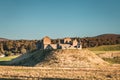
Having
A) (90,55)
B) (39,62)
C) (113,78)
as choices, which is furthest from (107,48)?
(113,78)

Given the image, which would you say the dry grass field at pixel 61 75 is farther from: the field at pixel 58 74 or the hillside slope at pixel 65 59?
the hillside slope at pixel 65 59

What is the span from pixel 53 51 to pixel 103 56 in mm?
21028

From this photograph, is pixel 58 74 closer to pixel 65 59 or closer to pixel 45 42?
pixel 65 59

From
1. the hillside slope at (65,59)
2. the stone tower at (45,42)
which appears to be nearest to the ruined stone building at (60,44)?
the stone tower at (45,42)

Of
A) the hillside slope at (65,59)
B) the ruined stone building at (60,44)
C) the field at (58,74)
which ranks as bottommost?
the field at (58,74)

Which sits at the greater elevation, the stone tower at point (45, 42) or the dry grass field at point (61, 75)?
the stone tower at point (45, 42)

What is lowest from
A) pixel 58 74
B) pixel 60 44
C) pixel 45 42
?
pixel 58 74

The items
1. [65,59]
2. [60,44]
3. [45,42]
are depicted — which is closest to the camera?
[65,59]

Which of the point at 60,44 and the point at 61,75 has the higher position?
the point at 60,44

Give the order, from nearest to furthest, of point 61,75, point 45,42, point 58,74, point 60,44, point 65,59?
1. point 61,75
2. point 58,74
3. point 65,59
4. point 60,44
5. point 45,42

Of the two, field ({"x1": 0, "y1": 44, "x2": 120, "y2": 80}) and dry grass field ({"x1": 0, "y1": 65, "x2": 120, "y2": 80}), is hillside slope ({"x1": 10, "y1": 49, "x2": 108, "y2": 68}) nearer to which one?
field ({"x1": 0, "y1": 44, "x2": 120, "y2": 80})

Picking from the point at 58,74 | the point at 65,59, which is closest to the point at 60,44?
the point at 65,59

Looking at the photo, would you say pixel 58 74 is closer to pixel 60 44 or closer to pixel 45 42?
pixel 60 44

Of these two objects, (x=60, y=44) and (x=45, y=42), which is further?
(x=45, y=42)
